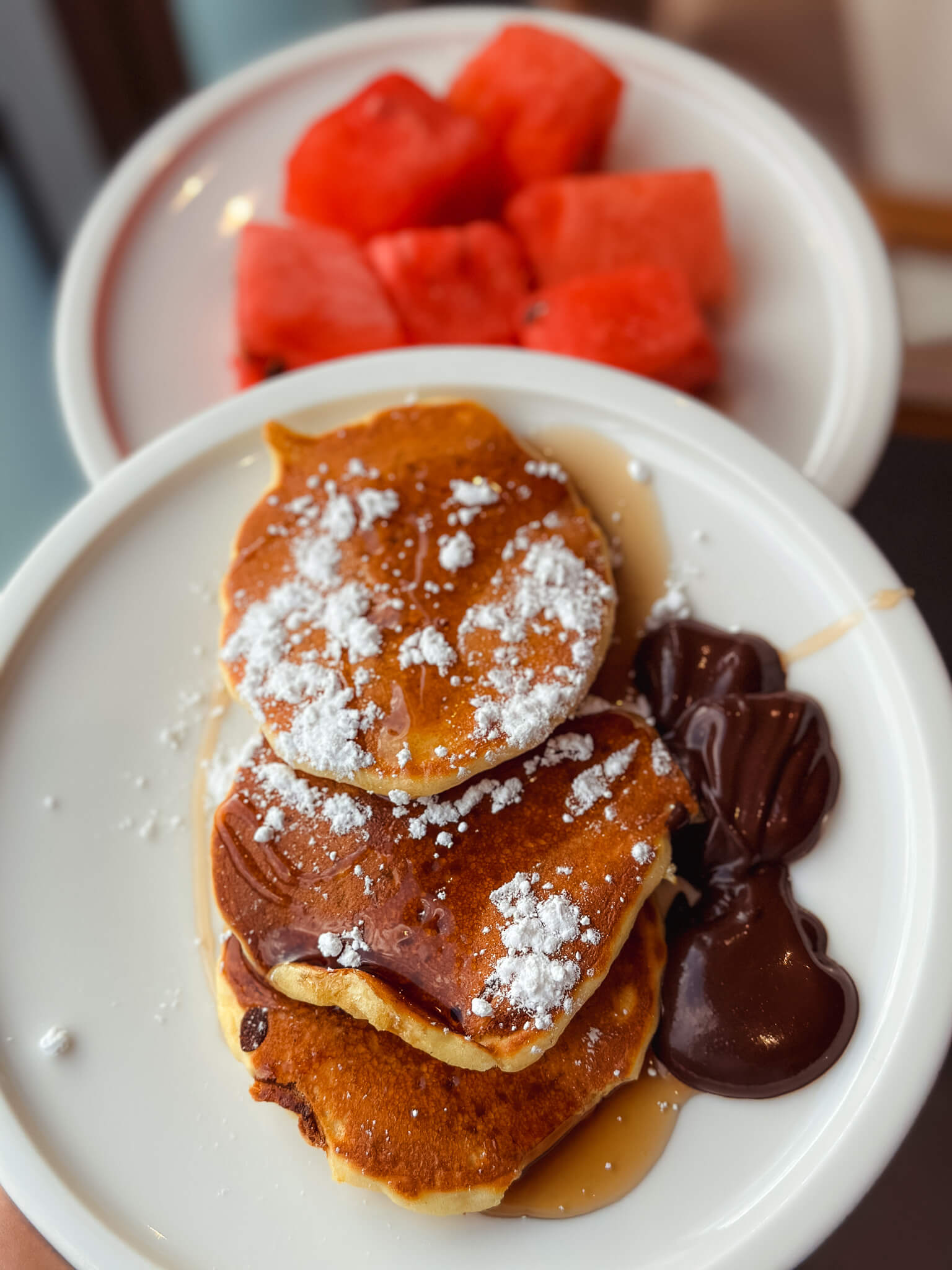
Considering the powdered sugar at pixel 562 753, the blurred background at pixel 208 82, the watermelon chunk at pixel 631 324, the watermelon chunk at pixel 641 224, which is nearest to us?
the powdered sugar at pixel 562 753

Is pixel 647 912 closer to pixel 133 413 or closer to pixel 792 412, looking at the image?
pixel 792 412

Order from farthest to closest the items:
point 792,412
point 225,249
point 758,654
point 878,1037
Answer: point 225,249, point 792,412, point 758,654, point 878,1037

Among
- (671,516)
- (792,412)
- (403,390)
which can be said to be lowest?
(792,412)

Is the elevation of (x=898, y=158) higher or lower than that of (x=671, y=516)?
lower

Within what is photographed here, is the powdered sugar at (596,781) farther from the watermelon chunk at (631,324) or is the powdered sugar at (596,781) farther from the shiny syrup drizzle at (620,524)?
the watermelon chunk at (631,324)

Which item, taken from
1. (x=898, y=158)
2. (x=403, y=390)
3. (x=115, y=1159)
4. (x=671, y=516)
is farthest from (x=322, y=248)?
(x=898, y=158)

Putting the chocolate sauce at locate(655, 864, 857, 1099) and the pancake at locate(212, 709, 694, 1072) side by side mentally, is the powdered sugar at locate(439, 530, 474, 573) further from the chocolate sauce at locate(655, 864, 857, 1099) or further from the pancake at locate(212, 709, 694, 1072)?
the chocolate sauce at locate(655, 864, 857, 1099)

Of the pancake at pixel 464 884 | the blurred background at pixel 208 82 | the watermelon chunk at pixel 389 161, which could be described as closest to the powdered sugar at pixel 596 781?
the pancake at pixel 464 884
